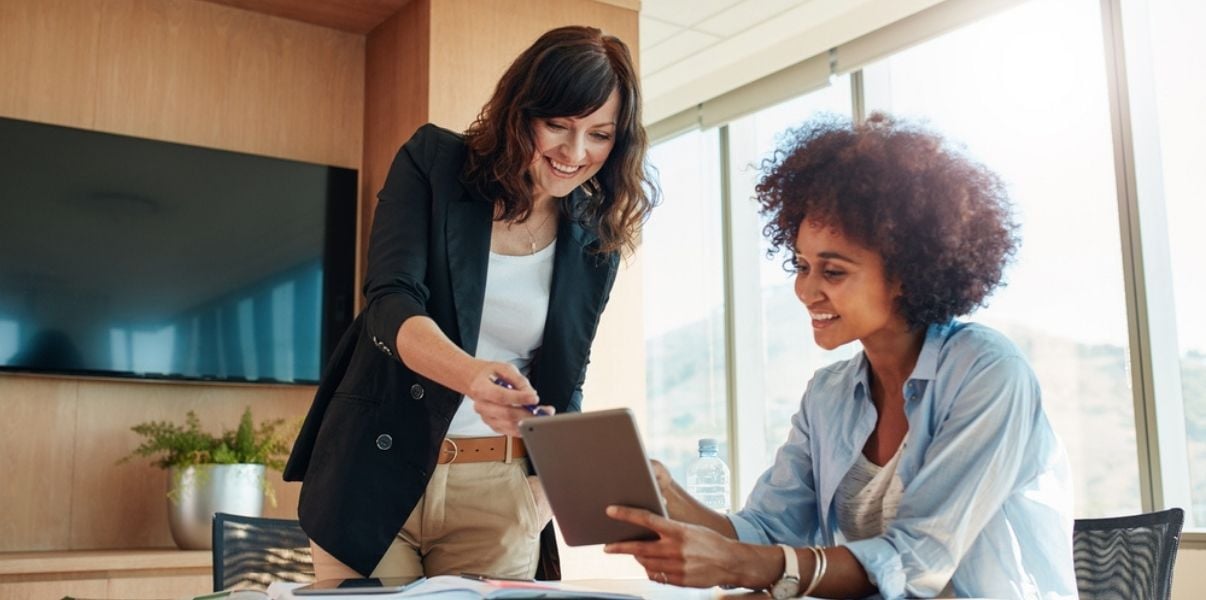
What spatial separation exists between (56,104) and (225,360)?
950 millimetres

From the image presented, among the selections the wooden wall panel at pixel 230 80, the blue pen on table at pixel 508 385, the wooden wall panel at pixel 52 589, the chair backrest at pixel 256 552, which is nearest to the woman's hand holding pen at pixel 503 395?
the blue pen on table at pixel 508 385

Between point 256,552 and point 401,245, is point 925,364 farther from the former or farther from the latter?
point 256,552

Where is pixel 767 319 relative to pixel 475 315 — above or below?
above

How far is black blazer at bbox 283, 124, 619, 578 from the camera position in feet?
5.16

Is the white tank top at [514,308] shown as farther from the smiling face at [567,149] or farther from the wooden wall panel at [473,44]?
the wooden wall panel at [473,44]

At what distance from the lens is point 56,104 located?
11.8 ft

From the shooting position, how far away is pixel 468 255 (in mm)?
1688

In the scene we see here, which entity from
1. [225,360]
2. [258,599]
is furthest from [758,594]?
[225,360]

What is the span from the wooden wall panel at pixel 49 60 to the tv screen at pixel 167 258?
0.16 meters

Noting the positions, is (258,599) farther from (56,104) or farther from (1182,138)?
(1182,138)

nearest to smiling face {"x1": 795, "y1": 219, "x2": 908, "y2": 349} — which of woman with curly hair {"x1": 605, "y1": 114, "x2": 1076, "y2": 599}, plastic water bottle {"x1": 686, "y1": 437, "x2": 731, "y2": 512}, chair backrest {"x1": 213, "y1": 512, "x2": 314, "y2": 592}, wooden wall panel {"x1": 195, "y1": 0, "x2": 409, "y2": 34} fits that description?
woman with curly hair {"x1": 605, "y1": 114, "x2": 1076, "y2": 599}

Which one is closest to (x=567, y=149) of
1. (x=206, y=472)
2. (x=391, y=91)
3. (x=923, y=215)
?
(x=923, y=215)

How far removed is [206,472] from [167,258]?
2.30 feet

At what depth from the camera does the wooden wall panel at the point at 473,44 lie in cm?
382
